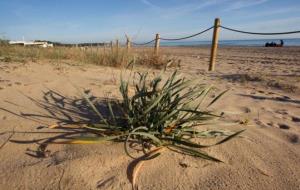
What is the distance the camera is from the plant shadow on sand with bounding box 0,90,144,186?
1.62m

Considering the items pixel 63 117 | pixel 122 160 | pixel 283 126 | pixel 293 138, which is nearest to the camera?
pixel 122 160

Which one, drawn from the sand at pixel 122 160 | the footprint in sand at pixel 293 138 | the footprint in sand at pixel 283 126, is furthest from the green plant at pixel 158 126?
the footprint in sand at pixel 283 126

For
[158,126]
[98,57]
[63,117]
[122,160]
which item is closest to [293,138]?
[158,126]

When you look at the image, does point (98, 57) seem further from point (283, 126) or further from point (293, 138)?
point (293, 138)

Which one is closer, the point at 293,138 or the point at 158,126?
the point at 158,126

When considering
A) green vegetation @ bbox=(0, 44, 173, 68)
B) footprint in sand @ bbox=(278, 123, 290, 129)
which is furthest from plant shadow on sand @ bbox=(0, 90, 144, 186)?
green vegetation @ bbox=(0, 44, 173, 68)

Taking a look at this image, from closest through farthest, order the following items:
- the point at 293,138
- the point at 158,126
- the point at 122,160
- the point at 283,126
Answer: the point at 122,160, the point at 158,126, the point at 293,138, the point at 283,126

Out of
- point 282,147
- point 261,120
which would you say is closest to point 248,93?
point 261,120

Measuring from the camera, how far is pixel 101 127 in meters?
1.77

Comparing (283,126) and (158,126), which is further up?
(158,126)

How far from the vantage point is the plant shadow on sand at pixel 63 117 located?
63.7 inches

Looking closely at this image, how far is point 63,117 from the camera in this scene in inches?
81.8

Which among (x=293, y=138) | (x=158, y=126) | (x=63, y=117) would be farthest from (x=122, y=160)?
(x=293, y=138)

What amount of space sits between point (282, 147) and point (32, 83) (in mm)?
2548
